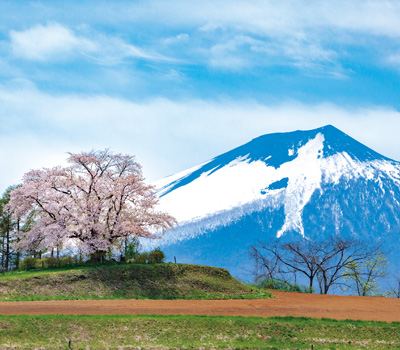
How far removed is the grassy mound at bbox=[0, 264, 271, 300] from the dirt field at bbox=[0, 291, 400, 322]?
2234 mm

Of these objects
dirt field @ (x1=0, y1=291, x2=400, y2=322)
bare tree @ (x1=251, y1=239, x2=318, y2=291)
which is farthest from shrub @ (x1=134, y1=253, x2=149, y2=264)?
bare tree @ (x1=251, y1=239, x2=318, y2=291)

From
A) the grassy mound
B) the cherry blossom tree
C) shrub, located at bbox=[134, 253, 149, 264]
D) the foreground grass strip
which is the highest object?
the cherry blossom tree

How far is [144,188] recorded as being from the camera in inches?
1982

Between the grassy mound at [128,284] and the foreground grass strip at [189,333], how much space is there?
8.05m

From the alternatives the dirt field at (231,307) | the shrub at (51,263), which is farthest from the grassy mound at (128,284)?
the shrub at (51,263)

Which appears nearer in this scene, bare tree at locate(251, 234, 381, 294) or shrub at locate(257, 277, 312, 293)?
shrub at locate(257, 277, 312, 293)

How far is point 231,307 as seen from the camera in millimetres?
36219

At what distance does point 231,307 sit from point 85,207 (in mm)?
17952

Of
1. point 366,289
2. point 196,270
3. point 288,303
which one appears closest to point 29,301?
point 196,270

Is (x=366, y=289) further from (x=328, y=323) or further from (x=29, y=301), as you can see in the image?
(x=29, y=301)

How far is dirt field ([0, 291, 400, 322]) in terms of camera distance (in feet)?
108

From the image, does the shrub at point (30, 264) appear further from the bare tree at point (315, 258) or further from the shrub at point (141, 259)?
the bare tree at point (315, 258)

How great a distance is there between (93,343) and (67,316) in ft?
11.2

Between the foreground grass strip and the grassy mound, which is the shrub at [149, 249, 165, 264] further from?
the foreground grass strip
